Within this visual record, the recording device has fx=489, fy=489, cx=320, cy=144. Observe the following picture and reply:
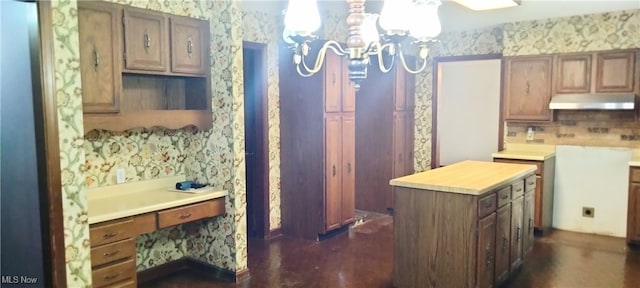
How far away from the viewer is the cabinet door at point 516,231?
3828 mm

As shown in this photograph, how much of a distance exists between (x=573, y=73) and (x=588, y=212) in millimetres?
1507

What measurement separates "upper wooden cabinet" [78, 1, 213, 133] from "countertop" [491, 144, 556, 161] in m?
3.27

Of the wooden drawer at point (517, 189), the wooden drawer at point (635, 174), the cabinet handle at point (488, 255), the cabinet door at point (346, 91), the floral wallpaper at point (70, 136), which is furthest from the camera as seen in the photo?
the cabinet door at point (346, 91)

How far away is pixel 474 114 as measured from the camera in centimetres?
855

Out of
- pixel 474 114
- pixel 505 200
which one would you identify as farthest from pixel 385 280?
pixel 474 114

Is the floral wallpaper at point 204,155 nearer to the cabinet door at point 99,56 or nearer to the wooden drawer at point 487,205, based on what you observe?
the cabinet door at point 99,56

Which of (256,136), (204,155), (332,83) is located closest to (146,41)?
(204,155)

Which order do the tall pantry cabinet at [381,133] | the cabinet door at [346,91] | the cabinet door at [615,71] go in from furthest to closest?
the tall pantry cabinet at [381,133]
the cabinet door at [346,91]
the cabinet door at [615,71]

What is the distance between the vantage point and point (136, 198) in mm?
3574

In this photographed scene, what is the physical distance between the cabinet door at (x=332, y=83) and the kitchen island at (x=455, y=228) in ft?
4.74

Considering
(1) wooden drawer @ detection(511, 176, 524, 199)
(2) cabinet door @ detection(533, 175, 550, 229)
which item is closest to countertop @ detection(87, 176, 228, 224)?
(1) wooden drawer @ detection(511, 176, 524, 199)

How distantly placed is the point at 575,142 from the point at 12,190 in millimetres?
5300

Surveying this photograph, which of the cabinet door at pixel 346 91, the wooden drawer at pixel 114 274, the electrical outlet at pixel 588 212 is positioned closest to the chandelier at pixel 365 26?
the wooden drawer at pixel 114 274

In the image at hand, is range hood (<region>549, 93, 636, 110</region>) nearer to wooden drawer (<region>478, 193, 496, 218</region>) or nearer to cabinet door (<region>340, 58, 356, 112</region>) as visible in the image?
cabinet door (<region>340, 58, 356, 112</region>)
